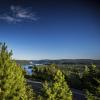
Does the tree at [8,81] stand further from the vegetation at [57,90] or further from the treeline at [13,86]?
the vegetation at [57,90]

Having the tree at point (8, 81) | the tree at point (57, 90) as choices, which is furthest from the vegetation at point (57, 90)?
the tree at point (8, 81)

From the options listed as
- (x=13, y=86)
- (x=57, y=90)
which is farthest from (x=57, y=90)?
(x=13, y=86)

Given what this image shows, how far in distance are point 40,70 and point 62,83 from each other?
190ft

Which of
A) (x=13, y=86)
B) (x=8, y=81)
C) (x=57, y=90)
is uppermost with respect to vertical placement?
(x=8, y=81)

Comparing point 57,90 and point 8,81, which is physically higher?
point 8,81

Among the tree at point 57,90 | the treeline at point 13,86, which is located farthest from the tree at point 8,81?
the tree at point 57,90

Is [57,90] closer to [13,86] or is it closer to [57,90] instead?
[57,90]

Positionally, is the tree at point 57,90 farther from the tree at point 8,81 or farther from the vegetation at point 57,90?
the tree at point 8,81

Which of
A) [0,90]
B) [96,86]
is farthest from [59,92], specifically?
[0,90]

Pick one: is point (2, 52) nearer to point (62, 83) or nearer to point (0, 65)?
point (0, 65)

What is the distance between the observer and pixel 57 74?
82.8ft

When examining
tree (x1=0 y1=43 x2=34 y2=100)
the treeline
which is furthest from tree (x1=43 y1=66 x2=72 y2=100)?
tree (x1=0 y1=43 x2=34 y2=100)

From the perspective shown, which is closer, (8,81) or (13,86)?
(8,81)

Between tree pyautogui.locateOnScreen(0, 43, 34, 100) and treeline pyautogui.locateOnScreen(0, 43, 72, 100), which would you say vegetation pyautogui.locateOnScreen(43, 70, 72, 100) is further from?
tree pyautogui.locateOnScreen(0, 43, 34, 100)
